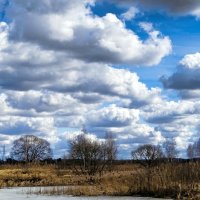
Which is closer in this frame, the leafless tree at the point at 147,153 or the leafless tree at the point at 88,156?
the leafless tree at the point at 88,156

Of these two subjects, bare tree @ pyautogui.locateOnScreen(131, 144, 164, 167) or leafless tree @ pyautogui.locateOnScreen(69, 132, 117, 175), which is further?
bare tree @ pyautogui.locateOnScreen(131, 144, 164, 167)

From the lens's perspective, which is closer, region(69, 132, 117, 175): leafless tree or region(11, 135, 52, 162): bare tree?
region(69, 132, 117, 175): leafless tree

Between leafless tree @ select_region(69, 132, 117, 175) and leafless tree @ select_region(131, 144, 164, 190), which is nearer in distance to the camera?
leafless tree @ select_region(69, 132, 117, 175)

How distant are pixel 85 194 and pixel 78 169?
3647cm

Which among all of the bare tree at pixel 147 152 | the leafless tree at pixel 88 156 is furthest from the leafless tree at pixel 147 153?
the leafless tree at pixel 88 156

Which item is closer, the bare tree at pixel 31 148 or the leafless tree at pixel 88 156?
the leafless tree at pixel 88 156

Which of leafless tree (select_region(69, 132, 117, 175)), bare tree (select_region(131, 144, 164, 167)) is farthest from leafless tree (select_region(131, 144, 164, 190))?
leafless tree (select_region(69, 132, 117, 175))

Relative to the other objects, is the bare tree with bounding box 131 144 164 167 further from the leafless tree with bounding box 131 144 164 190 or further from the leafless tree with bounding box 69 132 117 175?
the leafless tree with bounding box 69 132 117 175

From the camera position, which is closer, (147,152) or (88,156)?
(88,156)

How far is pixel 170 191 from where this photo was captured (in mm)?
31391

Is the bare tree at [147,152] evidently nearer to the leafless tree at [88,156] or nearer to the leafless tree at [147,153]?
the leafless tree at [147,153]

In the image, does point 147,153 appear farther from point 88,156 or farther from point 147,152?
point 88,156

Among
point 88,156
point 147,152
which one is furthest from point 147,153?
point 88,156

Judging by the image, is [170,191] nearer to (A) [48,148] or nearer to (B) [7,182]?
(B) [7,182]
